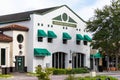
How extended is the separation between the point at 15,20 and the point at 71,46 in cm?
1096

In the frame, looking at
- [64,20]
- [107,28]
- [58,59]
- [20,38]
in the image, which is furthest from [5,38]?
[107,28]

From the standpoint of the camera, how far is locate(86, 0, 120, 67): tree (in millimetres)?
62781

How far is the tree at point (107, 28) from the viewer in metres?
62.8

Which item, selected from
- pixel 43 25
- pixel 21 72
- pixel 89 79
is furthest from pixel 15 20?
pixel 89 79

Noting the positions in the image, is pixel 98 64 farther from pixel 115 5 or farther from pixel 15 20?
pixel 15 20

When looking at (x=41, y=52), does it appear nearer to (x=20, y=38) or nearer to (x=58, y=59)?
(x=20, y=38)

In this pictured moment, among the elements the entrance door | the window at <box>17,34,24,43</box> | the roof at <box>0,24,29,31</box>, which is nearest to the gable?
the roof at <box>0,24,29,31</box>

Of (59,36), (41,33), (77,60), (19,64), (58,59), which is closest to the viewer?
(19,64)

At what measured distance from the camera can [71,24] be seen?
6462cm

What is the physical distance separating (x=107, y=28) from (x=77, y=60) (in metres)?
7.59

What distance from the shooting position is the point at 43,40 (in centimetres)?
5888

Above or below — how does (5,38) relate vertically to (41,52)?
above

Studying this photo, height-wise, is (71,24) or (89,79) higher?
(71,24)

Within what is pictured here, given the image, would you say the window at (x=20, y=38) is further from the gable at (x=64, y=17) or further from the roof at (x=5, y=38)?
the gable at (x=64, y=17)
